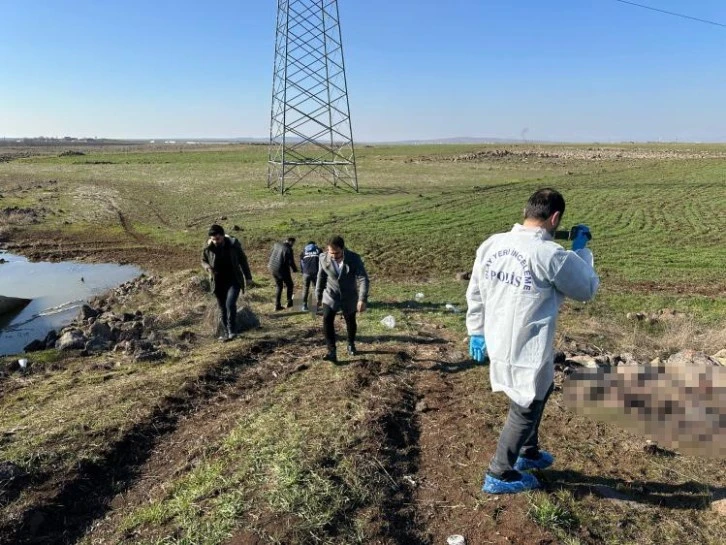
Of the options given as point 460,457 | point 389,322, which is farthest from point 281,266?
point 460,457

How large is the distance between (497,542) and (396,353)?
393 centimetres

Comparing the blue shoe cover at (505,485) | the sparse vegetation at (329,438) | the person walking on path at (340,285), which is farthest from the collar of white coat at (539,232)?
the person walking on path at (340,285)

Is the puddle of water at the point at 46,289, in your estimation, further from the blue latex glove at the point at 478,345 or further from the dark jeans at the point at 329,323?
the blue latex glove at the point at 478,345

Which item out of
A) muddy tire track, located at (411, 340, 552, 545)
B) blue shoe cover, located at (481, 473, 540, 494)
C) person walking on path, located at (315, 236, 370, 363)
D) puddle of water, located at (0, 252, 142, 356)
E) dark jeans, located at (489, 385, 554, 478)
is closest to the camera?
dark jeans, located at (489, 385, 554, 478)

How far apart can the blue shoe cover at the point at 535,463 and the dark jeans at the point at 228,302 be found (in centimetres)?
530

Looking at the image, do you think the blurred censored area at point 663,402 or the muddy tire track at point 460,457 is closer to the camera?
the muddy tire track at point 460,457

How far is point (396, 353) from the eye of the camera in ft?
24.7

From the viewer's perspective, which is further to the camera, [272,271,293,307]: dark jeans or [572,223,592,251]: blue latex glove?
[272,271,293,307]: dark jeans

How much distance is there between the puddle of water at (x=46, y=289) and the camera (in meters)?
11.0

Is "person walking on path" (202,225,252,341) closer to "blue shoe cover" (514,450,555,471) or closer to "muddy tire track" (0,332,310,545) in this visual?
"muddy tire track" (0,332,310,545)

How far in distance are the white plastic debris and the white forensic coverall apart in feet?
17.1

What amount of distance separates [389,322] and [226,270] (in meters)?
2.83

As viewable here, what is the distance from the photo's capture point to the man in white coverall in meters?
3.42

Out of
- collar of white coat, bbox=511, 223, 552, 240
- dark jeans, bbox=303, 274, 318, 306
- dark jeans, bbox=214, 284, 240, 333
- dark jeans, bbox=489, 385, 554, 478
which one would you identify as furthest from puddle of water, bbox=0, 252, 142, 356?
collar of white coat, bbox=511, 223, 552, 240
